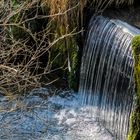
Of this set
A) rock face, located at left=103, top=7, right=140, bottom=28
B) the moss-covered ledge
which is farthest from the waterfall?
the moss-covered ledge

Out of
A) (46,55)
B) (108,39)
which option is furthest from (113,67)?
(46,55)

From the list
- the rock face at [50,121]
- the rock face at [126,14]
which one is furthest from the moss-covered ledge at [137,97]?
the rock face at [126,14]

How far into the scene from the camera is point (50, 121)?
6449 millimetres

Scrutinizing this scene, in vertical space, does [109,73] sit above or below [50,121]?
above

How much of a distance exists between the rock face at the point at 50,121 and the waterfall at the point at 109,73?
140 millimetres

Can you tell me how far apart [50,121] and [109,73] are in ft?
2.88

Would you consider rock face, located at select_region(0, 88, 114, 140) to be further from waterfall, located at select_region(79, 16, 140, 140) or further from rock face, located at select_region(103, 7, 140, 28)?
rock face, located at select_region(103, 7, 140, 28)

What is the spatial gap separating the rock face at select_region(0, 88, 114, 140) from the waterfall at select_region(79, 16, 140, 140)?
14 centimetres

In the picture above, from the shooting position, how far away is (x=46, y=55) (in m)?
7.34

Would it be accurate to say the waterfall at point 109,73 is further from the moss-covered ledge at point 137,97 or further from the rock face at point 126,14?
the moss-covered ledge at point 137,97

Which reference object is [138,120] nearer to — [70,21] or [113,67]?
[113,67]

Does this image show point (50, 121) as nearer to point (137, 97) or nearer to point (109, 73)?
point (109, 73)

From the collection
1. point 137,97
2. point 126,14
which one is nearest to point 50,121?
point 126,14

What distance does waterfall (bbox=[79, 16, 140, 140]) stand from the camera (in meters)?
5.94
